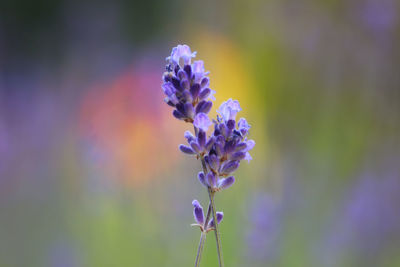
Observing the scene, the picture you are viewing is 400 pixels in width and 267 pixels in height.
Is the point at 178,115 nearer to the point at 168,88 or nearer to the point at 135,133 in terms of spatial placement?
the point at 168,88

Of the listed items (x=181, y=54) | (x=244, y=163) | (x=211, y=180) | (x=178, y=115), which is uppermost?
(x=244, y=163)

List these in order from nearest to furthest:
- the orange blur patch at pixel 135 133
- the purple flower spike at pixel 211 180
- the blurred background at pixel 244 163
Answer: the purple flower spike at pixel 211 180 < the blurred background at pixel 244 163 < the orange blur patch at pixel 135 133

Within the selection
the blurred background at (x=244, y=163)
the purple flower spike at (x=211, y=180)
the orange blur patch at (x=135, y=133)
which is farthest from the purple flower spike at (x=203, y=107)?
the orange blur patch at (x=135, y=133)

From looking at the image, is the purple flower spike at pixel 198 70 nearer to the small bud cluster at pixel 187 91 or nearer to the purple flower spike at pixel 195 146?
the small bud cluster at pixel 187 91

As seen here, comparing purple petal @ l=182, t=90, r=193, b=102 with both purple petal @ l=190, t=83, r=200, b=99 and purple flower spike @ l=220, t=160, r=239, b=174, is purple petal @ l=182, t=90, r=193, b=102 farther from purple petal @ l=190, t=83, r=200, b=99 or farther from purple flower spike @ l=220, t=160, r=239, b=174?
purple flower spike @ l=220, t=160, r=239, b=174

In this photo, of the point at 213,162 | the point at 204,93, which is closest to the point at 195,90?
the point at 204,93

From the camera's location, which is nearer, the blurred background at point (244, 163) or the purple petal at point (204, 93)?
the purple petal at point (204, 93)

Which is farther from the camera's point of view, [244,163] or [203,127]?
[244,163]
